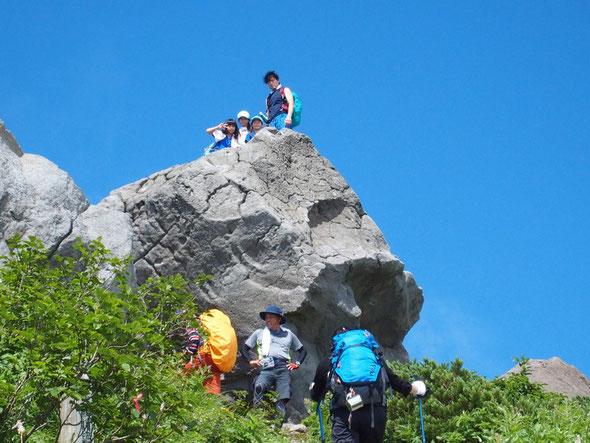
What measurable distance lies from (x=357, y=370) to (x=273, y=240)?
18.5ft

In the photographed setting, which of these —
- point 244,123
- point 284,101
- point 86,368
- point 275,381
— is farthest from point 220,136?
point 86,368

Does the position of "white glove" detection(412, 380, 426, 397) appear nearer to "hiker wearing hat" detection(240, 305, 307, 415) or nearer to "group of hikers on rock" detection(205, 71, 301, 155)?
"hiker wearing hat" detection(240, 305, 307, 415)

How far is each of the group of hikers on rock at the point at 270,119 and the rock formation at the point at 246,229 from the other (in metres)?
0.84

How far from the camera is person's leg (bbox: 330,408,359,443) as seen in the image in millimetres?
7980

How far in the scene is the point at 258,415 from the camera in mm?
10016

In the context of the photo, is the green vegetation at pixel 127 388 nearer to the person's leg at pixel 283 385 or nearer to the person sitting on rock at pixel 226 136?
the person's leg at pixel 283 385

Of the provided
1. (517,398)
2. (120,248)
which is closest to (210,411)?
(517,398)

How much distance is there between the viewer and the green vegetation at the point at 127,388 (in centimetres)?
559

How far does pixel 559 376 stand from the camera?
15.0 metres

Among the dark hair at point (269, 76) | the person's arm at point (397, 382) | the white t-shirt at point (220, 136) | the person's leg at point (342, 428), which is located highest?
the dark hair at point (269, 76)

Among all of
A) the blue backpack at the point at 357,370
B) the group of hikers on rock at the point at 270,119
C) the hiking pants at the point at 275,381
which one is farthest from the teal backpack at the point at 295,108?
the blue backpack at the point at 357,370

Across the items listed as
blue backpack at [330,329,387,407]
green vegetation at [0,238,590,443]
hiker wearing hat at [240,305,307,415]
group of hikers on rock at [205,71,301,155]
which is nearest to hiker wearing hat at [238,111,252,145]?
group of hikers on rock at [205,71,301,155]

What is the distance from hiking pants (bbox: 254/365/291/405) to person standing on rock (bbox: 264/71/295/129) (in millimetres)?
5903

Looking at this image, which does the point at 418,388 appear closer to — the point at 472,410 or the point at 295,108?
the point at 472,410
